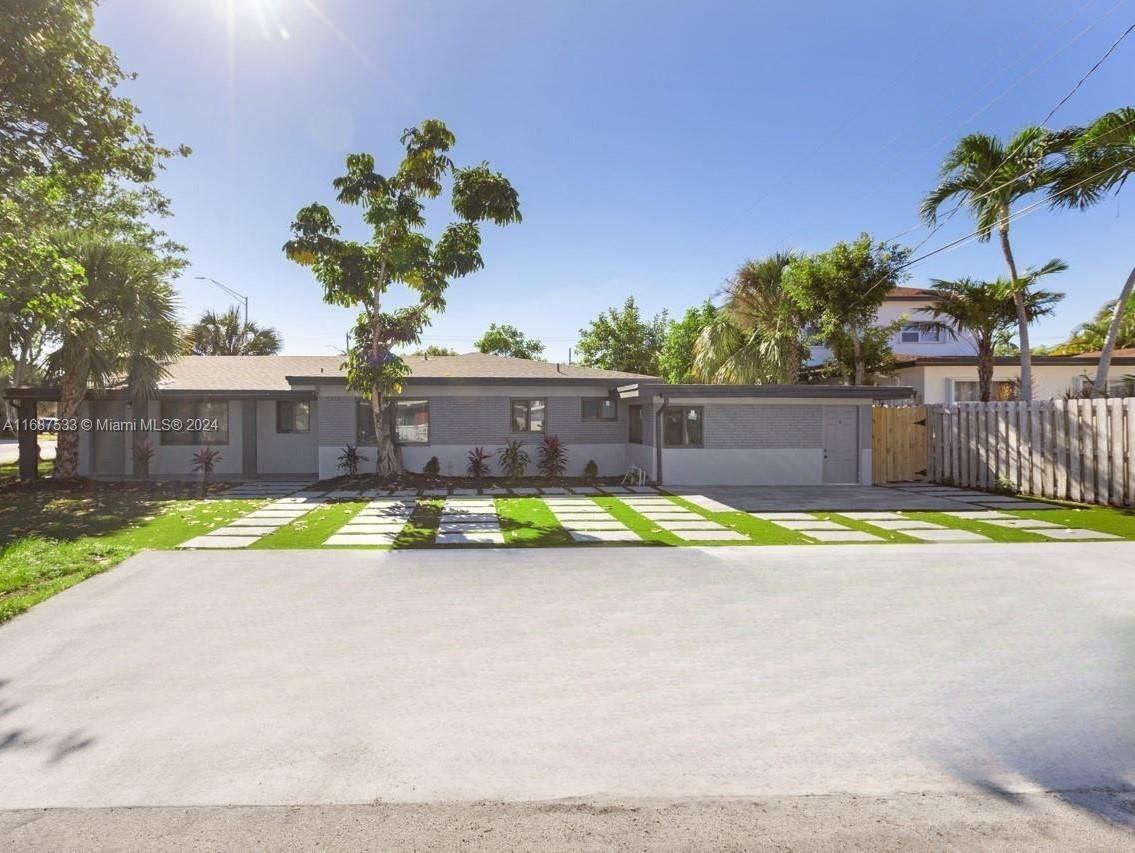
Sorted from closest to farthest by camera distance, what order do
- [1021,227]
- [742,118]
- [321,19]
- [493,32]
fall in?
[321,19], [493,32], [1021,227], [742,118]

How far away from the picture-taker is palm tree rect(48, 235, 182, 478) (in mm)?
15109

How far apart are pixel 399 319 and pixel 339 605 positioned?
1158 centimetres

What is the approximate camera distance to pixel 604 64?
15.4 metres

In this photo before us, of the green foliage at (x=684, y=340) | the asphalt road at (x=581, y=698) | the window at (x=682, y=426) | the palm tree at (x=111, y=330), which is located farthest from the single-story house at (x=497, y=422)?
the green foliage at (x=684, y=340)

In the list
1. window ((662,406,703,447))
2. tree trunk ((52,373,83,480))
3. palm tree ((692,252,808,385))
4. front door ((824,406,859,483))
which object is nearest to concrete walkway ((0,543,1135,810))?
window ((662,406,703,447))

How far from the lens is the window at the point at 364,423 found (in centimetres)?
1784

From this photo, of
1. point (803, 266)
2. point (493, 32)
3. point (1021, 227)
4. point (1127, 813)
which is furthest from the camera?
point (803, 266)

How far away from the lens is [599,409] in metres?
18.7

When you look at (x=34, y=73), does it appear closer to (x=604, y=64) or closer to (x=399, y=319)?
(x=399, y=319)

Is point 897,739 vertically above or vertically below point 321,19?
below

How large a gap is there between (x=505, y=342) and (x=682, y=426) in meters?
38.8

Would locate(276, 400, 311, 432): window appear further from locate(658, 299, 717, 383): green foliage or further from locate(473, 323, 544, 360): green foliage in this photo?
locate(473, 323, 544, 360): green foliage

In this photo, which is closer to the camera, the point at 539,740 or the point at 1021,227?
the point at 539,740

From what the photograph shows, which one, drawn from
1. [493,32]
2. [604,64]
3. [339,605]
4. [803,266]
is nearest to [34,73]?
[493,32]
